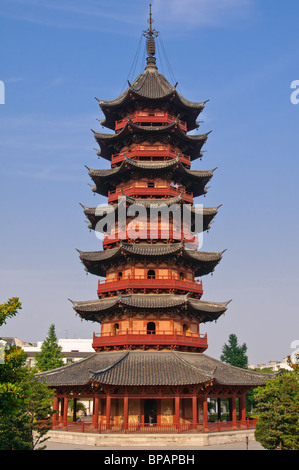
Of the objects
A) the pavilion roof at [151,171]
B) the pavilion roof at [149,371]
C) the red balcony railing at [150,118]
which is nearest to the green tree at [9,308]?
the pavilion roof at [149,371]

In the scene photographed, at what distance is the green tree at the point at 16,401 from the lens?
610 inches

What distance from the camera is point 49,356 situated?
218ft

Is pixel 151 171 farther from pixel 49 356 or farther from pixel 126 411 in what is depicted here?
pixel 49 356

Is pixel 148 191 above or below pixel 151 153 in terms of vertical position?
below

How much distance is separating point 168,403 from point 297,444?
12.2 meters

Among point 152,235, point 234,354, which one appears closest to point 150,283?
point 152,235

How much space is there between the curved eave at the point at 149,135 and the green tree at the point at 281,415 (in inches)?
934

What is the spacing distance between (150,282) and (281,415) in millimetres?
15063

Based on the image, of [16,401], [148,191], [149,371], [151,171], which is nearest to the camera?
[16,401]

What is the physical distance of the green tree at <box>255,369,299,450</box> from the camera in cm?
2256

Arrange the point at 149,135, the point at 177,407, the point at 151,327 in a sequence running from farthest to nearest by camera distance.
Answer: the point at 149,135, the point at 151,327, the point at 177,407

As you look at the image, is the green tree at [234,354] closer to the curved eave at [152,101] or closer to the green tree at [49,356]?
the green tree at [49,356]

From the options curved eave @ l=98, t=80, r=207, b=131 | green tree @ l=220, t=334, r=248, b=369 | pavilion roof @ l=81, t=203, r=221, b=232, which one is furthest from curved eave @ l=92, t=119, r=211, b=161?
green tree @ l=220, t=334, r=248, b=369
